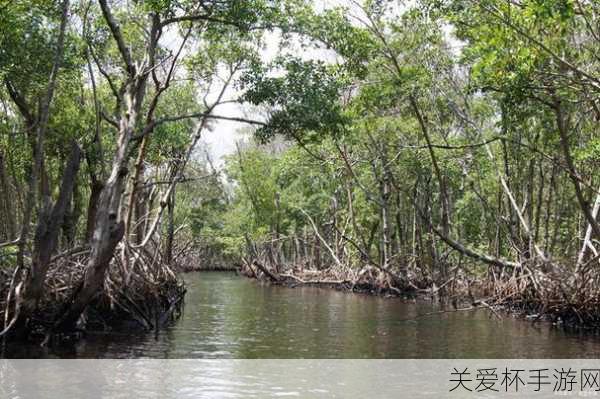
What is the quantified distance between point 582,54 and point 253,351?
7.45 m

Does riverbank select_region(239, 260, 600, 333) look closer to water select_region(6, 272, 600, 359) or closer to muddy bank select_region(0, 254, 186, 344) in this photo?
water select_region(6, 272, 600, 359)

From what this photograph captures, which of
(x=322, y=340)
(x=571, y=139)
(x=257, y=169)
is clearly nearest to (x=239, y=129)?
(x=257, y=169)

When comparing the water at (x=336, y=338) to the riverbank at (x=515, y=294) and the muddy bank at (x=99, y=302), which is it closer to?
the muddy bank at (x=99, y=302)

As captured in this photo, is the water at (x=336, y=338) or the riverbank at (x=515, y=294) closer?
the water at (x=336, y=338)

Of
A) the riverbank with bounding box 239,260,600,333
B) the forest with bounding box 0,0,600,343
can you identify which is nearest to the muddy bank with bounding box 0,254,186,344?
the forest with bounding box 0,0,600,343

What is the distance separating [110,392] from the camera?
7.40 m

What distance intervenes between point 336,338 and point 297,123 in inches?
165

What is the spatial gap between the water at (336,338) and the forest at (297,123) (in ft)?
2.30

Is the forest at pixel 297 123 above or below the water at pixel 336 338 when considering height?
above

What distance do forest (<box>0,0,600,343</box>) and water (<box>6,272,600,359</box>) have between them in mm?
701

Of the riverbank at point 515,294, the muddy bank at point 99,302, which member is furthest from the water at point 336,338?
→ the riverbank at point 515,294

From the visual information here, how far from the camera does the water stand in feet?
33.5

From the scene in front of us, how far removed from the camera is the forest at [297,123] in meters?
9.35

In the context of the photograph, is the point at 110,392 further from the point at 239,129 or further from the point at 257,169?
the point at 239,129
